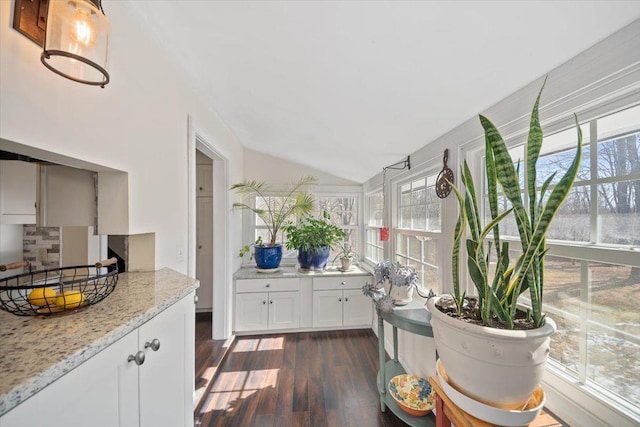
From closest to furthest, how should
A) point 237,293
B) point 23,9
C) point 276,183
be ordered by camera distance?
point 23,9
point 237,293
point 276,183

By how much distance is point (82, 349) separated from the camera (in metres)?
0.54

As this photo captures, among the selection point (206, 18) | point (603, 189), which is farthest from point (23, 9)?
point (603, 189)

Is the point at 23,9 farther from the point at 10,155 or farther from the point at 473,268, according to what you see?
the point at 473,268

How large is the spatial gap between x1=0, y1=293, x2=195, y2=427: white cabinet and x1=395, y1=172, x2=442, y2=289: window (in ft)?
5.28

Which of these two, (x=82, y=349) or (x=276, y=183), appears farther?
(x=276, y=183)

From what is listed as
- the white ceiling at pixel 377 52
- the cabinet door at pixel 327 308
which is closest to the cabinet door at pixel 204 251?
the cabinet door at pixel 327 308

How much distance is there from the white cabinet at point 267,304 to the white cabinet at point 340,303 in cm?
25

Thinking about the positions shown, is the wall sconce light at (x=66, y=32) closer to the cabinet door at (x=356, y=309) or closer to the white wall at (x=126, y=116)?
the white wall at (x=126, y=116)

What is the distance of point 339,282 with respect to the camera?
2.92m

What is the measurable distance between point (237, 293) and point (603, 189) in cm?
290

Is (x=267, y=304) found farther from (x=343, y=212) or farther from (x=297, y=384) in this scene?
(x=343, y=212)

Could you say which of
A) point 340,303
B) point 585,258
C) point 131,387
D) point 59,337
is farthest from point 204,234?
point 585,258

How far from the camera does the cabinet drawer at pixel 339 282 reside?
2.90 meters

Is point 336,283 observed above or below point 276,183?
below
